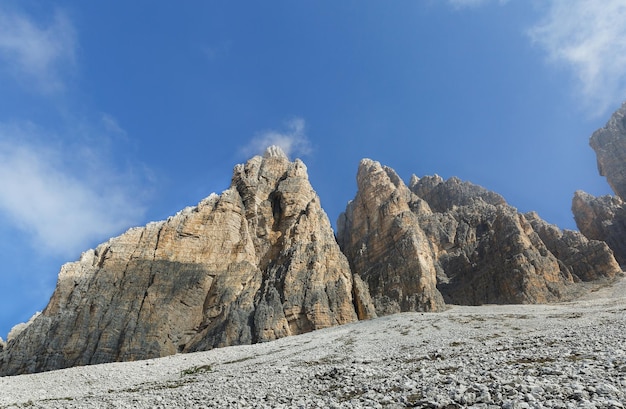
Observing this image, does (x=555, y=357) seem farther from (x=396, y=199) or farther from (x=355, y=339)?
(x=396, y=199)

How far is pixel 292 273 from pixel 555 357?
2300 inches

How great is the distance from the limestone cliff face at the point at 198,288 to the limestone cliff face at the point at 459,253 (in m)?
15.1

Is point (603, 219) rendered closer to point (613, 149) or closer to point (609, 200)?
point (609, 200)

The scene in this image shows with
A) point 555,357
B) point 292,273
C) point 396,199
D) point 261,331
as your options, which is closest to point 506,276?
point 396,199

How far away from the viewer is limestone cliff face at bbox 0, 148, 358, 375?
58.8 m

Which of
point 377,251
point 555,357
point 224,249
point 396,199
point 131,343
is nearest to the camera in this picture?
point 555,357

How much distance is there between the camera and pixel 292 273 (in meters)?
70.2

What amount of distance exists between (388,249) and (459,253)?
86.4 feet

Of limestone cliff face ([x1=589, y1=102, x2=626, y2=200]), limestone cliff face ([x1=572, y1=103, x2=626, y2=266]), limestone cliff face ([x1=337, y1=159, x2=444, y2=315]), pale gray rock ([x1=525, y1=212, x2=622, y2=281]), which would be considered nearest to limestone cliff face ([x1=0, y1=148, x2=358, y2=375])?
limestone cliff face ([x1=337, y1=159, x2=444, y2=315])

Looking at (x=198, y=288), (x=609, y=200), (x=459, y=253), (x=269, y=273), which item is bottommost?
(x=198, y=288)

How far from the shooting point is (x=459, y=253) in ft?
352

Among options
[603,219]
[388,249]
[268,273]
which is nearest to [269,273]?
[268,273]

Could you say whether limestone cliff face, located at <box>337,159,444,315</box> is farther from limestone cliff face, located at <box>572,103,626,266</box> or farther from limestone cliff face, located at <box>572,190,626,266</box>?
limestone cliff face, located at <box>572,103,626,266</box>

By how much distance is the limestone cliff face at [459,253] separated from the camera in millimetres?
81625
